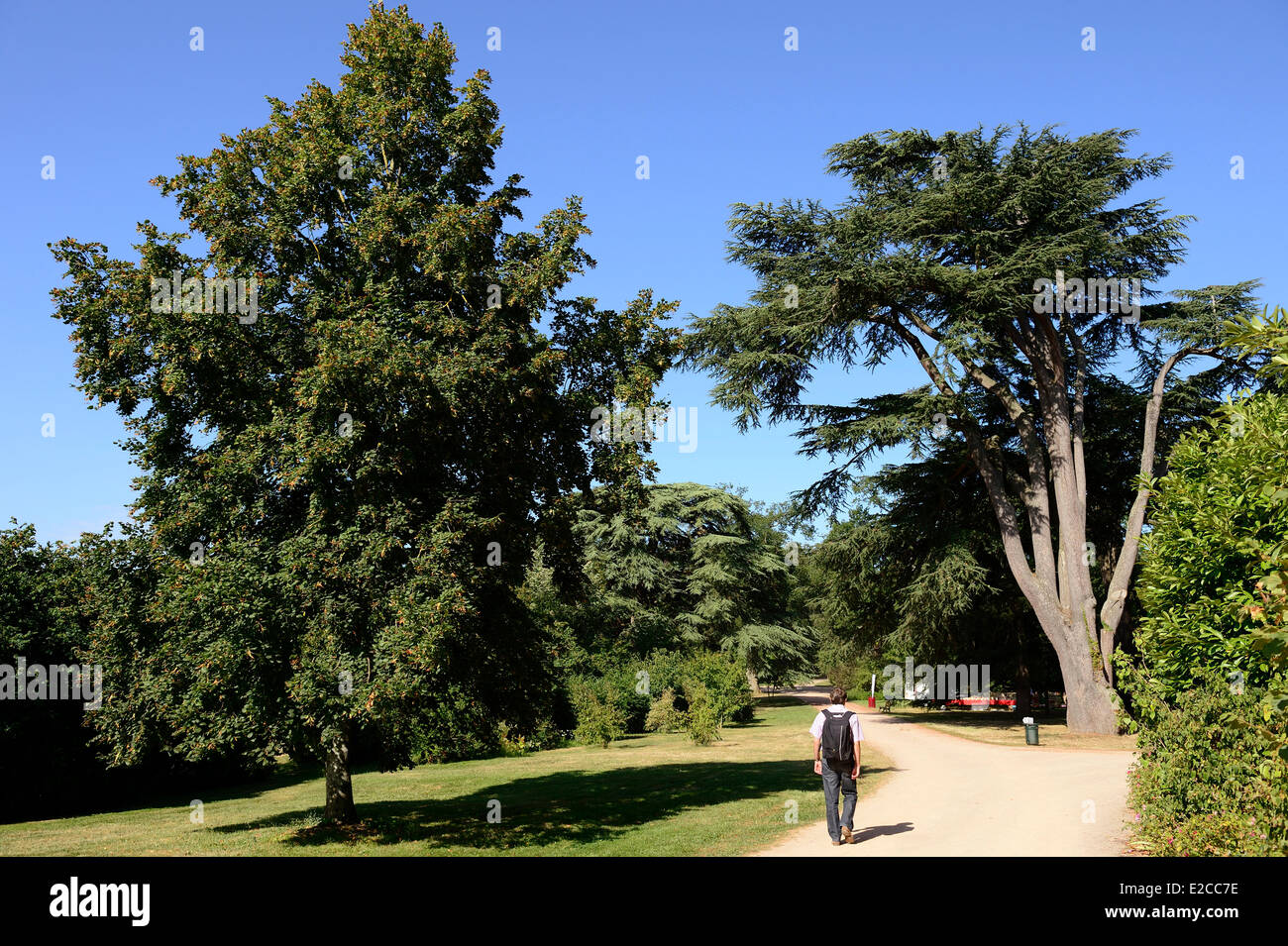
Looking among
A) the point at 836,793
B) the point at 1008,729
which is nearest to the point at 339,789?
the point at 836,793

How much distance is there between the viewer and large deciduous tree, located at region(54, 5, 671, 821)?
35.2ft

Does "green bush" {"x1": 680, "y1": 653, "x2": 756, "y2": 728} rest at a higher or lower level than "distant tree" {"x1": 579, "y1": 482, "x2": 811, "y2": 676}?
lower

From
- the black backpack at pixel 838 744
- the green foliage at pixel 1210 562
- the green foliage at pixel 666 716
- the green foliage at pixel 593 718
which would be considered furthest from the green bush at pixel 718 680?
the green foliage at pixel 1210 562

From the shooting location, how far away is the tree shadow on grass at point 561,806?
11.9 m

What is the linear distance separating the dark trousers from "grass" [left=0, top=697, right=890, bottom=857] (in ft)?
3.29

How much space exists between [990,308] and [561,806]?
61.5 feet

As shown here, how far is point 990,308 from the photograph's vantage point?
2423cm

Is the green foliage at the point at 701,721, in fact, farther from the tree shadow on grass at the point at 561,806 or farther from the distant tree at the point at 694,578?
the distant tree at the point at 694,578

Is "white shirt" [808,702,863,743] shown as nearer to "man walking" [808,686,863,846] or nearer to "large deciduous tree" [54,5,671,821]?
"man walking" [808,686,863,846]

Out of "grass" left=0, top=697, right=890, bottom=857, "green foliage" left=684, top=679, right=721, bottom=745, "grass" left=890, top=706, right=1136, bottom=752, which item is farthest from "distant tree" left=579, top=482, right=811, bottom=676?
"grass" left=0, top=697, right=890, bottom=857

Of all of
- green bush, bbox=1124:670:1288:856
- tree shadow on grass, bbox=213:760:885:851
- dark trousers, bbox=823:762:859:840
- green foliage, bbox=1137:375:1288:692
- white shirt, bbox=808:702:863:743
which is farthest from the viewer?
tree shadow on grass, bbox=213:760:885:851

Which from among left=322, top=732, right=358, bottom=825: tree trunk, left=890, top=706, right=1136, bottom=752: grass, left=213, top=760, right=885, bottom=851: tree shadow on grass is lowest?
left=890, top=706, right=1136, bottom=752: grass

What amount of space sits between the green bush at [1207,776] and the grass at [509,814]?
14.2 feet

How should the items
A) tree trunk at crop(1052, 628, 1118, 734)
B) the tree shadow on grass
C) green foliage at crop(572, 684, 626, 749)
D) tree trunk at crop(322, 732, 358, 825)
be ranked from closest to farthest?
the tree shadow on grass → tree trunk at crop(322, 732, 358, 825) → tree trunk at crop(1052, 628, 1118, 734) → green foliage at crop(572, 684, 626, 749)
